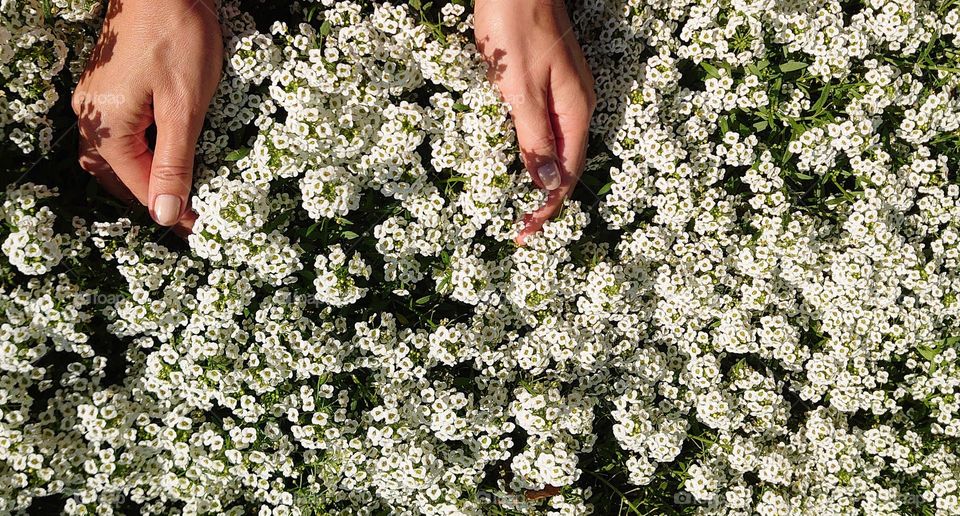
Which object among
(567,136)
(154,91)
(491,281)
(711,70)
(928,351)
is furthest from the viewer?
(928,351)

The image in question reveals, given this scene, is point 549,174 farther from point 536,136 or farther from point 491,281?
point 491,281

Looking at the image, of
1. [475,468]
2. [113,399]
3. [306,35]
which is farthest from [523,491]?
[306,35]

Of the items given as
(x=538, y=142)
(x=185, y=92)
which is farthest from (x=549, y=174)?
(x=185, y=92)

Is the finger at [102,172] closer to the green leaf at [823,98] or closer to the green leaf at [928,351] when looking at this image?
the green leaf at [823,98]

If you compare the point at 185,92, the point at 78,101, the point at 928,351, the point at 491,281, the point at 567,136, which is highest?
the point at 928,351

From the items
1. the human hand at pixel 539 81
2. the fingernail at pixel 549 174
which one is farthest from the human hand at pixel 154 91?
the fingernail at pixel 549 174

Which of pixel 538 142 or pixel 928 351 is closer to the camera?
pixel 538 142

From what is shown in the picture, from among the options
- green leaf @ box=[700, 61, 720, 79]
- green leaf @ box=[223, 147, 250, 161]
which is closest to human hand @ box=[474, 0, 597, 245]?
green leaf @ box=[700, 61, 720, 79]
